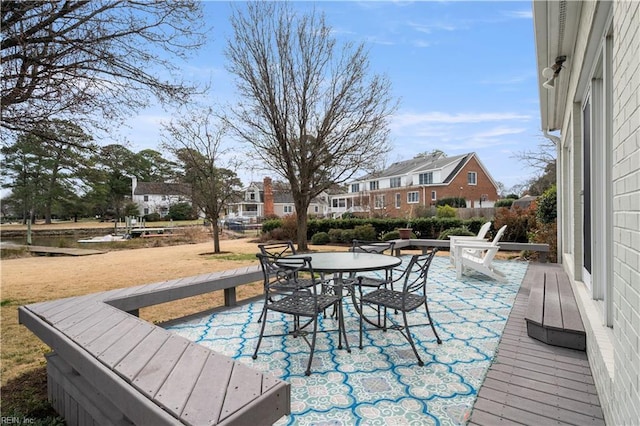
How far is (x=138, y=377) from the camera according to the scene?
1.57 metres

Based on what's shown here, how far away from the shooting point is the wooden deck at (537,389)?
6.39ft

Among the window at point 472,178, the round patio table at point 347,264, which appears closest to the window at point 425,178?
the window at point 472,178

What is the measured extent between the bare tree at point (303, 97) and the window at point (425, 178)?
1964cm

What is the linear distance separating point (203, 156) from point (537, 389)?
1512 centimetres

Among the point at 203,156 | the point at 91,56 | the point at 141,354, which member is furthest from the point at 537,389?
the point at 203,156

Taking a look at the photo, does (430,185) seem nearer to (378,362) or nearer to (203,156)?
(203,156)

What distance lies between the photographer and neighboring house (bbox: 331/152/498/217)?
2902 cm

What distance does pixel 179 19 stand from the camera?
420 centimetres

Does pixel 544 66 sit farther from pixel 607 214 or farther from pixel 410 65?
pixel 410 65

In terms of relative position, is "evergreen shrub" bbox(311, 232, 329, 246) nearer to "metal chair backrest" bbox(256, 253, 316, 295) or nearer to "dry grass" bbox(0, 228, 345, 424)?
"dry grass" bbox(0, 228, 345, 424)

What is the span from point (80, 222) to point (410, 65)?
3639 centimetres

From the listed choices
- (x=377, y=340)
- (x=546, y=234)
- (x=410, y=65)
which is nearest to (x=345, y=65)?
(x=410, y=65)

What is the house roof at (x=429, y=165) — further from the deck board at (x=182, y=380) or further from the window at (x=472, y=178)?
the deck board at (x=182, y=380)

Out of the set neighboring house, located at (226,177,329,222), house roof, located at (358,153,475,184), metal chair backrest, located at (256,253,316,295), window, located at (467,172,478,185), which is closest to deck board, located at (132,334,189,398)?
metal chair backrest, located at (256,253,316,295)
